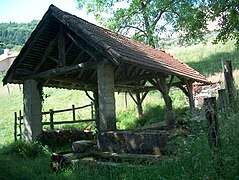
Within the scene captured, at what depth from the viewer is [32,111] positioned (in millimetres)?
9227

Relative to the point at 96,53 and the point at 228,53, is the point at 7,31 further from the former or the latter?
the point at 96,53

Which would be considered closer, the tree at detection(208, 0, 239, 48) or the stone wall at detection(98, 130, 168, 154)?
the stone wall at detection(98, 130, 168, 154)

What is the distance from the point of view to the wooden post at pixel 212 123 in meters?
3.57

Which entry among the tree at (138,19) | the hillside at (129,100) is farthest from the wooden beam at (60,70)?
the tree at (138,19)

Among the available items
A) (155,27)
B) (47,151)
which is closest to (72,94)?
(155,27)

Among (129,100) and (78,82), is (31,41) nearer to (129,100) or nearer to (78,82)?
(78,82)

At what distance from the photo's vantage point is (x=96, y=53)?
7184 mm

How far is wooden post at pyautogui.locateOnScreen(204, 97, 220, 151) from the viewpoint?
357 centimetres

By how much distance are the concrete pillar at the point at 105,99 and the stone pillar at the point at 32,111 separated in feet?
10.8

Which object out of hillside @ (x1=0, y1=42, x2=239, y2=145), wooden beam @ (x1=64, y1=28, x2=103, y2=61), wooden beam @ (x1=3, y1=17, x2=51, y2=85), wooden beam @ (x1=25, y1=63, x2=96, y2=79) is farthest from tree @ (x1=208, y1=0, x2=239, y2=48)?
wooden beam @ (x1=3, y1=17, x2=51, y2=85)

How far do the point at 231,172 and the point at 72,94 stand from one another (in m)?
21.5

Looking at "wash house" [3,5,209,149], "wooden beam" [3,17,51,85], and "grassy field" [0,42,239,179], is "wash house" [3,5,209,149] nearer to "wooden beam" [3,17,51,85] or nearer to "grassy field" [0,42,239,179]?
"wooden beam" [3,17,51,85]

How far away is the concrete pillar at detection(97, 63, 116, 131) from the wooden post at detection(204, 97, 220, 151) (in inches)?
140

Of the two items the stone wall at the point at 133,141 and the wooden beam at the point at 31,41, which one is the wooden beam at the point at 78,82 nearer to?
the wooden beam at the point at 31,41
